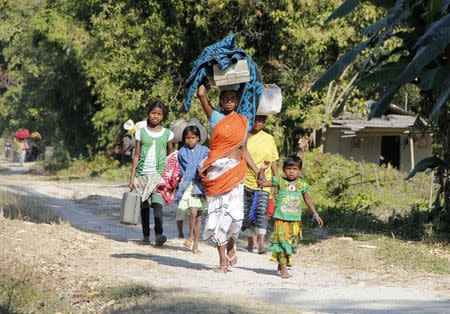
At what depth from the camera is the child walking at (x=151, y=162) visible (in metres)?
10.7

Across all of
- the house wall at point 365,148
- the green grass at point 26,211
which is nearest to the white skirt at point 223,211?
the green grass at point 26,211

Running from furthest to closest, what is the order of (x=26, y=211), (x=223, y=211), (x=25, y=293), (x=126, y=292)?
1. (x=26, y=211)
2. (x=223, y=211)
3. (x=126, y=292)
4. (x=25, y=293)

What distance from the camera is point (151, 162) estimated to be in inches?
423

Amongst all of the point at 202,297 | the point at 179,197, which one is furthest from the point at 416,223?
the point at 202,297

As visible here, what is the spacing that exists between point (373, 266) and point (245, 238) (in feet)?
11.4

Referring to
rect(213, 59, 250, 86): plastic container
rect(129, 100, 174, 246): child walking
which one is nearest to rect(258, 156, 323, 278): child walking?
rect(213, 59, 250, 86): plastic container

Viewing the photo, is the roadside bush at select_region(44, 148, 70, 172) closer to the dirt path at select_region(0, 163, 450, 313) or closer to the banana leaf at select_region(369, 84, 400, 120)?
the dirt path at select_region(0, 163, 450, 313)

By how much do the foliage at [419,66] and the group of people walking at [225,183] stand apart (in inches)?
60.9

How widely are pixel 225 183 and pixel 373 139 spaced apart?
24340mm

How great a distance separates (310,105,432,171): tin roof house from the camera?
29.2 meters

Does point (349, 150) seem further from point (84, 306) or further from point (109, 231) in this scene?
point (84, 306)

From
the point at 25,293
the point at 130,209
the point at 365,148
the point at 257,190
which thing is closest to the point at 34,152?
the point at 365,148

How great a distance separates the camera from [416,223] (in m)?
11.6

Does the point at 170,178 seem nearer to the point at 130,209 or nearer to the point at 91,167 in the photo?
the point at 130,209
